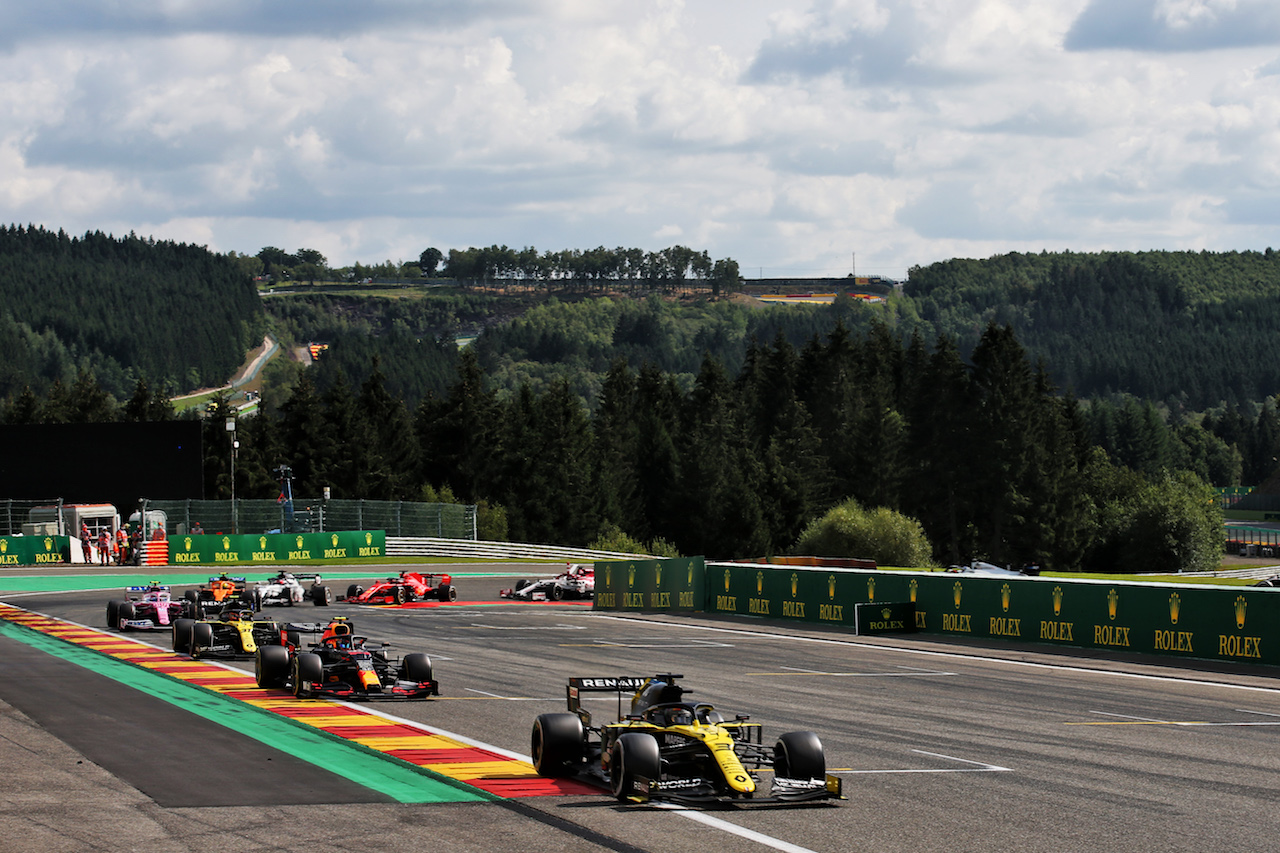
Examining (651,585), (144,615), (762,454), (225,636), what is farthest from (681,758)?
(762,454)

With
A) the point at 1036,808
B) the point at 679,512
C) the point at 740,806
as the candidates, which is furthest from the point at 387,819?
the point at 679,512

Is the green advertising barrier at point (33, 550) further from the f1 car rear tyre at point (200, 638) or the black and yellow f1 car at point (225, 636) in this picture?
the f1 car rear tyre at point (200, 638)

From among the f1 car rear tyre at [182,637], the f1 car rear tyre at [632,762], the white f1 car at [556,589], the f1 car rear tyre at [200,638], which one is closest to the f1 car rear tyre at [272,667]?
the f1 car rear tyre at [200,638]

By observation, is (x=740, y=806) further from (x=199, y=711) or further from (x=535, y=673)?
(x=535, y=673)

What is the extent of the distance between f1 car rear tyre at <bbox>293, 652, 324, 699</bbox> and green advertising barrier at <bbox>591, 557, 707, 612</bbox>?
24.5m

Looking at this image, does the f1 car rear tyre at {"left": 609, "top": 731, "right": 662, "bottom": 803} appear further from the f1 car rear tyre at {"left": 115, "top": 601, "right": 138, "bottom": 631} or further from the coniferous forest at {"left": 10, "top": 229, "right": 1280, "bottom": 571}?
the coniferous forest at {"left": 10, "top": 229, "right": 1280, "bottom": 571}

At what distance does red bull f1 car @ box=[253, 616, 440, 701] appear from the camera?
2116cm

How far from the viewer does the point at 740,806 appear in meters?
12.9

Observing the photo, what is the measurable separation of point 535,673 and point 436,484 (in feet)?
315

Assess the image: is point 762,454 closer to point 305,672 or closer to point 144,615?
point 144,615

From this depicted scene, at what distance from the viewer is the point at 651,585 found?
4722cm

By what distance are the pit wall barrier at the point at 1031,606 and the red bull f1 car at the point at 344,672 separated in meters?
15.8

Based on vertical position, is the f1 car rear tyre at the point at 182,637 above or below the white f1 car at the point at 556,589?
above

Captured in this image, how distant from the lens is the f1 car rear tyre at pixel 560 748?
1430 centimetres
